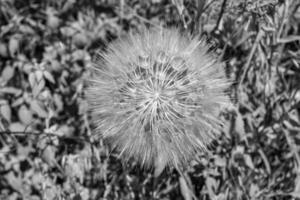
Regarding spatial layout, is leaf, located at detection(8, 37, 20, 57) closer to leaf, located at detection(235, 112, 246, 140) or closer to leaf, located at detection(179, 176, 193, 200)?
leaf, located at detection(179, 176, 193, 200)

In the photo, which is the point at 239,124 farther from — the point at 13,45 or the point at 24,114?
the point at 13,45

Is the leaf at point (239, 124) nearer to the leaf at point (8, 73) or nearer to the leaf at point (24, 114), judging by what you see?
the leaf at point (24, 114)

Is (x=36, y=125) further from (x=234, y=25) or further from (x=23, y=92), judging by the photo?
(x=234, y=25)

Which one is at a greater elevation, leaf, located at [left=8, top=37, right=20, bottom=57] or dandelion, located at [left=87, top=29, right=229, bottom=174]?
leaf, located at [left=8, top=37, right=20, bottom=57]

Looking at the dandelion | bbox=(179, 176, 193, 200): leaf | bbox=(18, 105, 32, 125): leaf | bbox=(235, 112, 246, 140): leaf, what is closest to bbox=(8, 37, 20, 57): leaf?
bbox=(18, 105, 32, 125): leaf

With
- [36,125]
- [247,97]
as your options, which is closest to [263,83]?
[247,97]

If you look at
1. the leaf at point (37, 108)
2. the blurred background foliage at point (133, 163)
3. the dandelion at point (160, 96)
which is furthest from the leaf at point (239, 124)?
the leaf at point (37, 108)

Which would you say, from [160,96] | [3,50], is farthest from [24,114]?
[160,96]
